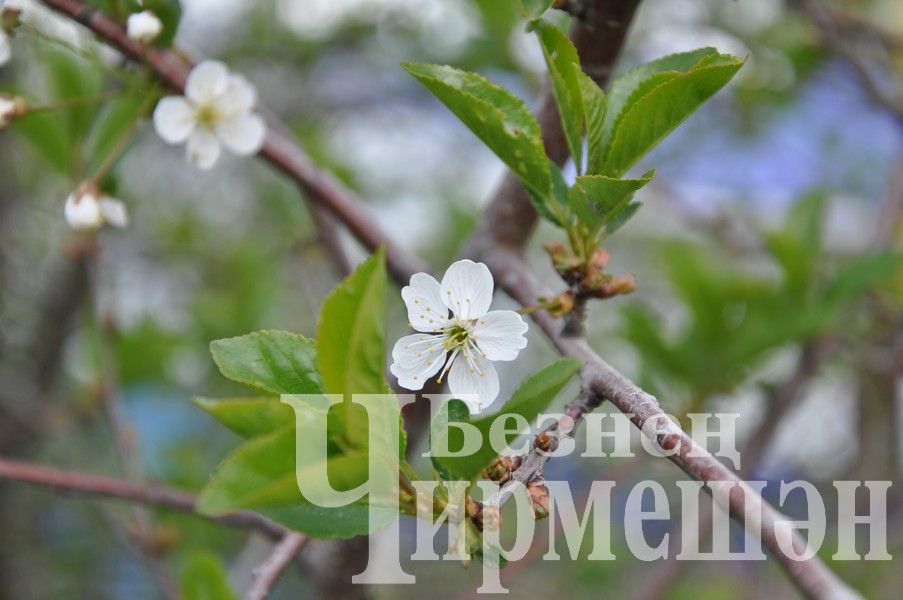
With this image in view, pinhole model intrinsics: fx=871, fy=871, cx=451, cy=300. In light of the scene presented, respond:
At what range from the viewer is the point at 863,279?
1184 millimetres

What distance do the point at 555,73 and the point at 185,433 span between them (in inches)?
68.5

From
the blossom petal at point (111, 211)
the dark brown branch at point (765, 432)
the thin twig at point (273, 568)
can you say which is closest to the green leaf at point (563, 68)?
the thin twig at point (273, 568)

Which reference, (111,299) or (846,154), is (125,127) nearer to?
(111,299)

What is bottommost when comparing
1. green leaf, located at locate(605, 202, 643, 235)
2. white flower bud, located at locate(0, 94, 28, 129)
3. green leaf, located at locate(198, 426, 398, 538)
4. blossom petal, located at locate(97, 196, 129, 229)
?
green leaf, located at locate(198, 426, 398, 538)

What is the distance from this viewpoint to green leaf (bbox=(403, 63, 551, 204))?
568 mm

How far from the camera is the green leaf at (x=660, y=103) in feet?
1.78

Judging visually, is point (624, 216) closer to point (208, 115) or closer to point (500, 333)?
point (500, 333)

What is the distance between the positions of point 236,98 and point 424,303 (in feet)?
1.25

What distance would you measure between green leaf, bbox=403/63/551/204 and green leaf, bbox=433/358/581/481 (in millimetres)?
173

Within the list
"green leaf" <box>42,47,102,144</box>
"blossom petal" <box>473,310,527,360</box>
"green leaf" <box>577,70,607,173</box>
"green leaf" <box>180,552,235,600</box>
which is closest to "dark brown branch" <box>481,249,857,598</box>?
"blossom petal" <box>473,310,527,360</box>

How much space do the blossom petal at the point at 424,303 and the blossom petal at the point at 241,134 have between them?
344 mm

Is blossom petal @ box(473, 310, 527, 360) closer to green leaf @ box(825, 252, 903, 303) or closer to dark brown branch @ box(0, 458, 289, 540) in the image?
dark brown branch @ box(0, 458, 289, 540)

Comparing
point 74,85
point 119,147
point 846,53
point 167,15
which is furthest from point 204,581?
point 846,53

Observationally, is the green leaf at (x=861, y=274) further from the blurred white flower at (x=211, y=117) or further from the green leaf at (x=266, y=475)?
the green leaf at (x=266, y=475)
